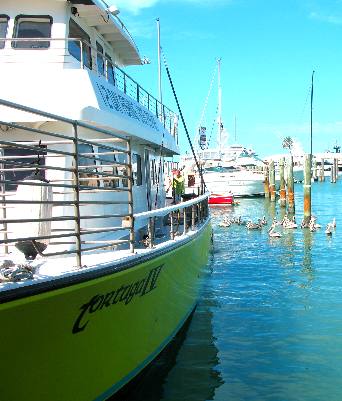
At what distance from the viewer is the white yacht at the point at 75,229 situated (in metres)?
4.34

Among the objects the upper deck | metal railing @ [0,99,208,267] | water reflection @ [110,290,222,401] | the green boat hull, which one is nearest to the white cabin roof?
the upper deck

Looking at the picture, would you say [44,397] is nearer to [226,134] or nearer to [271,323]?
[271,323]

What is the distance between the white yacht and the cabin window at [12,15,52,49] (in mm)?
20

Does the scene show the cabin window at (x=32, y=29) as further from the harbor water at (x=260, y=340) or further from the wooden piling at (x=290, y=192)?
the wooden piling at (x=290, y=192)

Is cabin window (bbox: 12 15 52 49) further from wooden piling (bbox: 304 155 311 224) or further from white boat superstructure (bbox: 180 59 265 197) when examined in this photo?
white boat superstructure (bbox: 180 59 265 197)

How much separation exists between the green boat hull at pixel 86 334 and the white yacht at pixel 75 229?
0.04 ft

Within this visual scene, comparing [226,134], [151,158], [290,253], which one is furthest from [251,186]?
[151,158]

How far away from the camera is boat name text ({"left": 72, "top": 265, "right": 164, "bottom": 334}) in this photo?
4.83 metres

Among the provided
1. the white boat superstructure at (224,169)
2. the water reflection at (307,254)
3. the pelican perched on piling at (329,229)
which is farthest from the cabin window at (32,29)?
the white boat superstructure at (224,169)

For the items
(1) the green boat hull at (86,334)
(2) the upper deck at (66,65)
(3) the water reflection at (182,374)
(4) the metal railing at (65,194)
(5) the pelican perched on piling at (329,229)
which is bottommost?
(3) the water reflection at (182,374)

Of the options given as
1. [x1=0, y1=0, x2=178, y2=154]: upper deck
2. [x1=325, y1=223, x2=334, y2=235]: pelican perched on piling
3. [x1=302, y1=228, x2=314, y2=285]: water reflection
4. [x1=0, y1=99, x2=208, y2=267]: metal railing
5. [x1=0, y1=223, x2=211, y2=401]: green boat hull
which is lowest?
[x1=302, y1=228, x2=314, y2=285]: water reflection

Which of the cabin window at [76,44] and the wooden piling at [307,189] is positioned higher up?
the cabin window at [76,44]

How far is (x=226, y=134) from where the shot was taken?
201 ft

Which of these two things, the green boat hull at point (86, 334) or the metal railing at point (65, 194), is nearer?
the green boat hull at point (86, 334)
